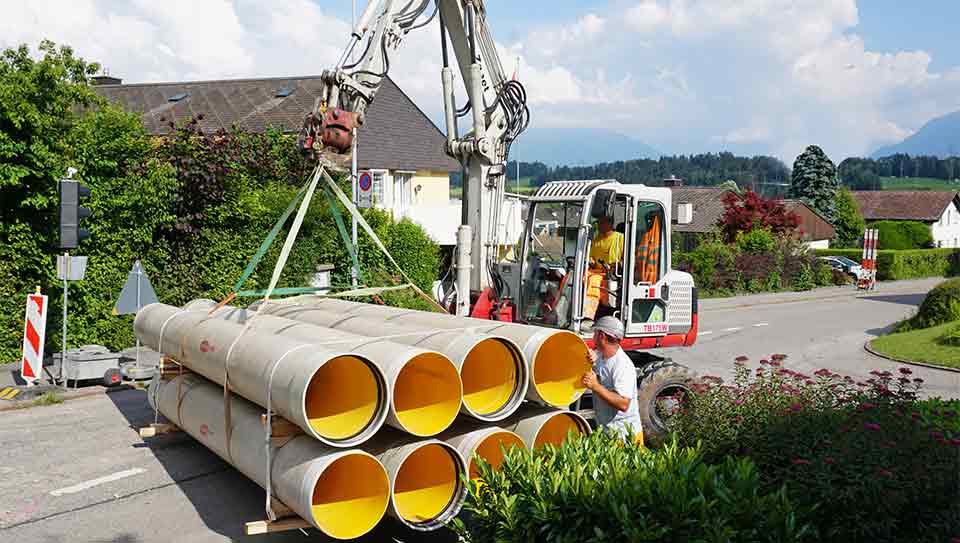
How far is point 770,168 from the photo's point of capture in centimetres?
12156

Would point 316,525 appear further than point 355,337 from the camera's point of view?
No

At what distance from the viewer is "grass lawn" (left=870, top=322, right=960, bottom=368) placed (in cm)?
1795

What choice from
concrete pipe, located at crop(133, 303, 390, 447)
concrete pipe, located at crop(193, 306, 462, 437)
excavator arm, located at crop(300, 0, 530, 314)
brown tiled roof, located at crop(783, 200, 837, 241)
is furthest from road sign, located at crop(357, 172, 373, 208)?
brown tiled roof, located at crop(783, 200, 837, 241)

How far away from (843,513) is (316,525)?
3529mm

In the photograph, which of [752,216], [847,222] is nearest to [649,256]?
[752,216]

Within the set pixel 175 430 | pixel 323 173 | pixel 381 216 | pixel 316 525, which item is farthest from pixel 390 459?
pixel 381 216

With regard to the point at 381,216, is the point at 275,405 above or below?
below

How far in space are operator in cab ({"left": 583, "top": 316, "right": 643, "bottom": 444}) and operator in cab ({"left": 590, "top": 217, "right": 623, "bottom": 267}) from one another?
288 cm

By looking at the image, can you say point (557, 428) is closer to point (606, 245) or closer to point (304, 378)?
point (304, 378)

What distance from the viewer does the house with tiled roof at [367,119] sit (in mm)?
31094

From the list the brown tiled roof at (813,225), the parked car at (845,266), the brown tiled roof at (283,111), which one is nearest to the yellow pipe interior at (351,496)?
the brown tiled roof at (283,111)

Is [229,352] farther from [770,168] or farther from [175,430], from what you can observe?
[770,168]

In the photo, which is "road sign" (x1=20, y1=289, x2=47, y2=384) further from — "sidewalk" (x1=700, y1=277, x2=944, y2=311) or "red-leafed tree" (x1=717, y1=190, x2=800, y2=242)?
"red-leafed tree" (x1=717, y1=190, x2=800, y2=242)

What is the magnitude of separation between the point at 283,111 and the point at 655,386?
23.3 m
